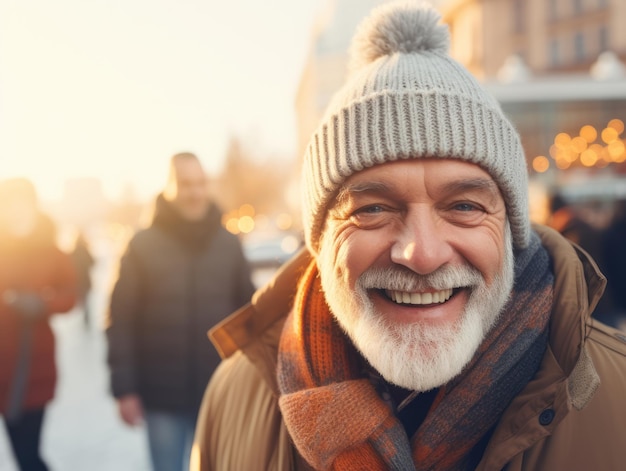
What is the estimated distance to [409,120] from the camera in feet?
4.19

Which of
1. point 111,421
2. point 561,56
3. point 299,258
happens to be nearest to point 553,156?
point 111,421

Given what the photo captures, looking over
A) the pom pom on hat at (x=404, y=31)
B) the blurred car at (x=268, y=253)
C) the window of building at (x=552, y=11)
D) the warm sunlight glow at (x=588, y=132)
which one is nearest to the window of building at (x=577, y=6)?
the window of building at (x=552, y=11)

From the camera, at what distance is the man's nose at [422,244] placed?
1.19 m

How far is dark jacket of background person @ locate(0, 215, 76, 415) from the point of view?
110 inches

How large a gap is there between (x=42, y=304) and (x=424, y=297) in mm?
2420

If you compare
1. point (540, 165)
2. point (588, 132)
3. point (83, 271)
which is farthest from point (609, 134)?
point (83, 271)

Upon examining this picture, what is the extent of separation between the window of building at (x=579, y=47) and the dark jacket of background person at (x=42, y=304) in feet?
117

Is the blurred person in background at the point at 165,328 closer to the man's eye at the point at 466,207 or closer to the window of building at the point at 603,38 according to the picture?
the man's eye at the point at 466,207

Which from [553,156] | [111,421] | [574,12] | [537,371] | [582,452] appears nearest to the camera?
[582,452]

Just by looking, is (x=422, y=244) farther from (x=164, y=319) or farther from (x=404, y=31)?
(x=164, y=319)

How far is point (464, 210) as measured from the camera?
1.29 meters

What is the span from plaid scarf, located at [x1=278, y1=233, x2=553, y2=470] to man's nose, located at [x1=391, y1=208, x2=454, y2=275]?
0.82 feet

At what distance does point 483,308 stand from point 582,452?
0.36 m

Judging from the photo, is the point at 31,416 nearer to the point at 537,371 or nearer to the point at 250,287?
the point at 250,287
